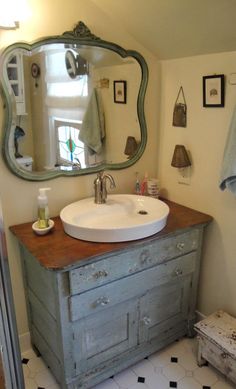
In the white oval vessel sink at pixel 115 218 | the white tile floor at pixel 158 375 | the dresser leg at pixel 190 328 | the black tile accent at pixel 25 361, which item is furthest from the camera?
the dresser leg at pixel 190 328

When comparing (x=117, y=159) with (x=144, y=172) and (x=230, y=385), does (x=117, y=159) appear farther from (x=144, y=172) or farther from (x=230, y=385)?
(x=230, y=385)

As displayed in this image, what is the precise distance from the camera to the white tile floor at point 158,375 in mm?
1608

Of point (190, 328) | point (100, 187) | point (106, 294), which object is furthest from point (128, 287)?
point (190, 328)

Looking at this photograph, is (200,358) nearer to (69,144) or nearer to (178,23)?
(69,144)

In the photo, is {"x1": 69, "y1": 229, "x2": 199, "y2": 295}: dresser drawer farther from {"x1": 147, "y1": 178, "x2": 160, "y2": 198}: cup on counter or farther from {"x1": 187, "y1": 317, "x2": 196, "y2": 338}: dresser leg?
{"x1": 187, "y1": 317, "x2": 196, "y2": 338}: dresser leg

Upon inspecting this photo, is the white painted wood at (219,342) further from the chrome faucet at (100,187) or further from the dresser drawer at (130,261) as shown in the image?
the chrome faucet at (100,187)

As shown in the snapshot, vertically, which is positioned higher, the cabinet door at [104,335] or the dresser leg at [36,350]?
the cabinet door at [104,335]

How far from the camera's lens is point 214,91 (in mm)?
1597

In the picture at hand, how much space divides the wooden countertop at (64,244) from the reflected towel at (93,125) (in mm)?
466

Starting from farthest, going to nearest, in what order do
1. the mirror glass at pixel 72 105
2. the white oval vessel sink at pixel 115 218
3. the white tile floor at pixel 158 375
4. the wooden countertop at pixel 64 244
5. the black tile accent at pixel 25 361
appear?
the black tile accent at pixel 25 361 < the white tile floor at pixel 158 375 < the mirror glass at pixel 72 105 < the white oval vessel sink at pixel 115 218 < the wooden countertop at pixel 64 244

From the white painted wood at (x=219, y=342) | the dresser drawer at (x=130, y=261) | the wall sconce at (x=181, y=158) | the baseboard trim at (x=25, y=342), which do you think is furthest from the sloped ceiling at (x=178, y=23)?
the baseboard trim at (x=25, y=342)

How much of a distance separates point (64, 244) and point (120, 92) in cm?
95

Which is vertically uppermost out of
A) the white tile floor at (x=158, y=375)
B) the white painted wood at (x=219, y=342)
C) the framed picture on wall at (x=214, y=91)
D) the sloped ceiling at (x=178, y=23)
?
the sloped ceiling at (x=178, y=23)

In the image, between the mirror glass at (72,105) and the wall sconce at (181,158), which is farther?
the wall sconce at (181,158)
